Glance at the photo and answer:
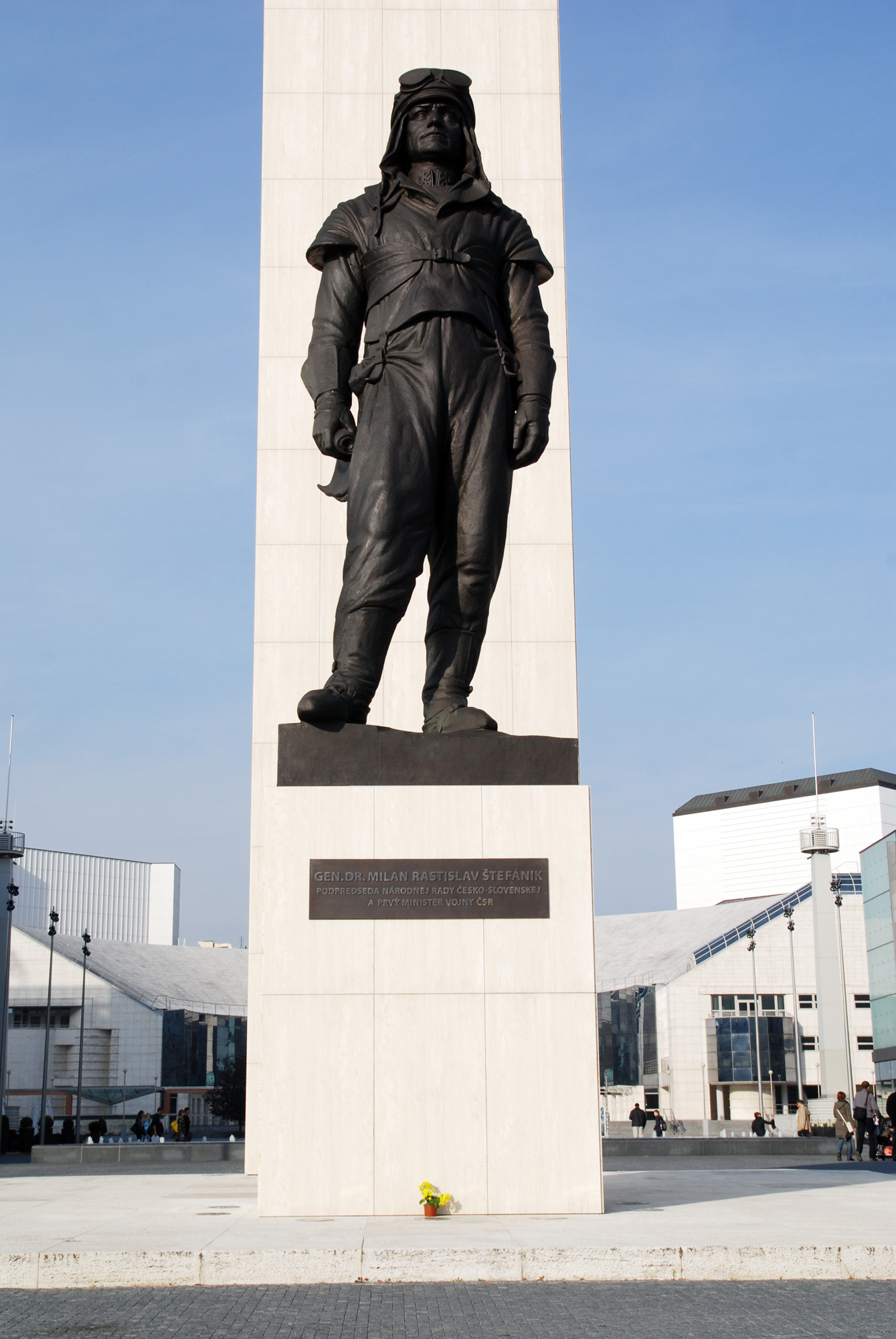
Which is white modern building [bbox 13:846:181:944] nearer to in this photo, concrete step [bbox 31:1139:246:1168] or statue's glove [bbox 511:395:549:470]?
concrete step [bbox 31:1139:246:1168]

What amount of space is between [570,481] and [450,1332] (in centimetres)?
1570

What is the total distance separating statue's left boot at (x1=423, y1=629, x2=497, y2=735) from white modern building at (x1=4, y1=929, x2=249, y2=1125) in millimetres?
66076

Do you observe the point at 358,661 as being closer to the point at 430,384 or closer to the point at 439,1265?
the point at 430,384

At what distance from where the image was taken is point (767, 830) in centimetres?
13475

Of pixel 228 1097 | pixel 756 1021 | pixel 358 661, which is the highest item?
pixel 358 661

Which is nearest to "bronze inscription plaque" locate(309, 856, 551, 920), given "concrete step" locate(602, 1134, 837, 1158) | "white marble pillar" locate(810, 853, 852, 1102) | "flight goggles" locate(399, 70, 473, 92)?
"flight goggles" locate(399, 70, 473, 92)

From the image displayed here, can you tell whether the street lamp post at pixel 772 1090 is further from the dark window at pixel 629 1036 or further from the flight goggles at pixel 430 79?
the flight goggles at pixel 430 79

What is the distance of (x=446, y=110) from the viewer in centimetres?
805

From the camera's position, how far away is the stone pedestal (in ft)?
21.7

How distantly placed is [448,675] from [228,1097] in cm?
6825

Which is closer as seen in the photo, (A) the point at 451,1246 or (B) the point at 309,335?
→ (A) the point at 451,1246

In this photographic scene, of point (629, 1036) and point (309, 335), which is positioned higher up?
point (309, 335)

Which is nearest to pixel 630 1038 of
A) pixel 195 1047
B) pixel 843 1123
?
pixel 195 1047

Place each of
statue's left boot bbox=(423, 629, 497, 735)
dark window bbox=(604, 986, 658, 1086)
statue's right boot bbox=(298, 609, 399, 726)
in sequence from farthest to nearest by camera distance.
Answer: dark window bbox=(604, 986, 658, 1086) → statue's left boot bbox=(423, 629, 497, 735) → statue's right boot bbox=(298, 609, 399, 726)
